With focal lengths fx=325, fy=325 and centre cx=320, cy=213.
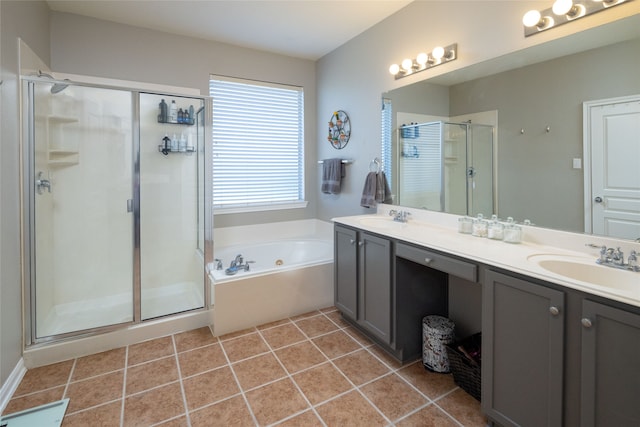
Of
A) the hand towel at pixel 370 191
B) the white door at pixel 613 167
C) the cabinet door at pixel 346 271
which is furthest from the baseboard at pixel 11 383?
the white door at pixel 613 167

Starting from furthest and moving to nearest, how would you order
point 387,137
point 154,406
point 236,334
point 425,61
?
point 387,137
point 236,334
point 425,61
point 154,406

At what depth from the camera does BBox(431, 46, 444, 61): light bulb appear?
2326mm

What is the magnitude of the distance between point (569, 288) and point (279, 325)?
209 cm

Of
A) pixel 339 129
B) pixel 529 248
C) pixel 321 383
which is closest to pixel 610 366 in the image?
pixel 529 248

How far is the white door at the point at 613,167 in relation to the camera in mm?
1494

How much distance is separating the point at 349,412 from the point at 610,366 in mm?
1163

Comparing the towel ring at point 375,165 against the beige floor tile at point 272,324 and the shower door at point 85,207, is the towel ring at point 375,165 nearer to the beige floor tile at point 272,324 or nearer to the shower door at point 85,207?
the beige floor tile at point 272,324

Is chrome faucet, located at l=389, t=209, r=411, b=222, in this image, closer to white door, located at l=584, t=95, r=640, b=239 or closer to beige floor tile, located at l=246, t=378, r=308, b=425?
white door, located at l=584, t=95, r=640, b=239

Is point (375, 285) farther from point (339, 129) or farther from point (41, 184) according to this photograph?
point (41, 184)

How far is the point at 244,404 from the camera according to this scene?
1787 mm

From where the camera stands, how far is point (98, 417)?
1698mm

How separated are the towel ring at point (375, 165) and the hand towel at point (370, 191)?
0.30 feet

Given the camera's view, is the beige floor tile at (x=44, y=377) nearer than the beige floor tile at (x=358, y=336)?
Yes

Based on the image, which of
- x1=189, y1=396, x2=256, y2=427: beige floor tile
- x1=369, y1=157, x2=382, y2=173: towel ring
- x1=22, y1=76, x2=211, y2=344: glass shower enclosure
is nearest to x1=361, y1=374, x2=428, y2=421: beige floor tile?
x1=189, y1=396, x2=256, y2=427: beige floor tile
